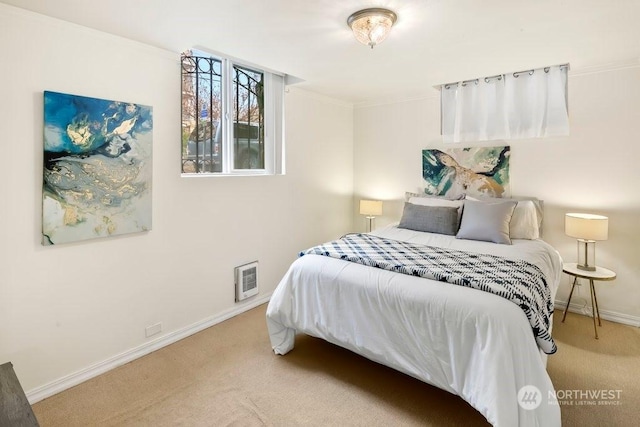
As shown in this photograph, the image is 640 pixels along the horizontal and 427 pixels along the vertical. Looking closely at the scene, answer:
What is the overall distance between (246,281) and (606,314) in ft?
11.0

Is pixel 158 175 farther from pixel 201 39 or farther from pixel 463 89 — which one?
pixel 463 89

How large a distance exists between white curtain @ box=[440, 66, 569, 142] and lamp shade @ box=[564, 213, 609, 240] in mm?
857

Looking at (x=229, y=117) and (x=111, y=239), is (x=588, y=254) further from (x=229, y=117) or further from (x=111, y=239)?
(x=111, y=239)

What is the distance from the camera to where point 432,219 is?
3371 millimetres

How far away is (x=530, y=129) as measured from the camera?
3293mm

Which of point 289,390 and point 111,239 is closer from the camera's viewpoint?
point 289,390

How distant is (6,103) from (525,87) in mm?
3990

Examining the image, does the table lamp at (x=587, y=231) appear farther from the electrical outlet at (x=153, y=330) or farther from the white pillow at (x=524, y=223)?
the electrical outlet at (x=153, y=330)

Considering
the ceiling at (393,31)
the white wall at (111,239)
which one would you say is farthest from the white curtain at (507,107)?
the white wall at (111,239)

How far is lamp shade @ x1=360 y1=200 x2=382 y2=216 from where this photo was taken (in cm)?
418

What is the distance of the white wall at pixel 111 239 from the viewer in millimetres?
1922

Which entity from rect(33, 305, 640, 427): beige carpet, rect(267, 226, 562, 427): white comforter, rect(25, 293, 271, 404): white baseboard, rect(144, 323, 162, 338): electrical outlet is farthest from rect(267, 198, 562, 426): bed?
rect(144, 323, 162, 338): electrical outlet

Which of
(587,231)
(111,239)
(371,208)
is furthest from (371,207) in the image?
(111,239)

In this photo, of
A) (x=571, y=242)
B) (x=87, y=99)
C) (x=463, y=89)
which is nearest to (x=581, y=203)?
(x=571, y=242)
